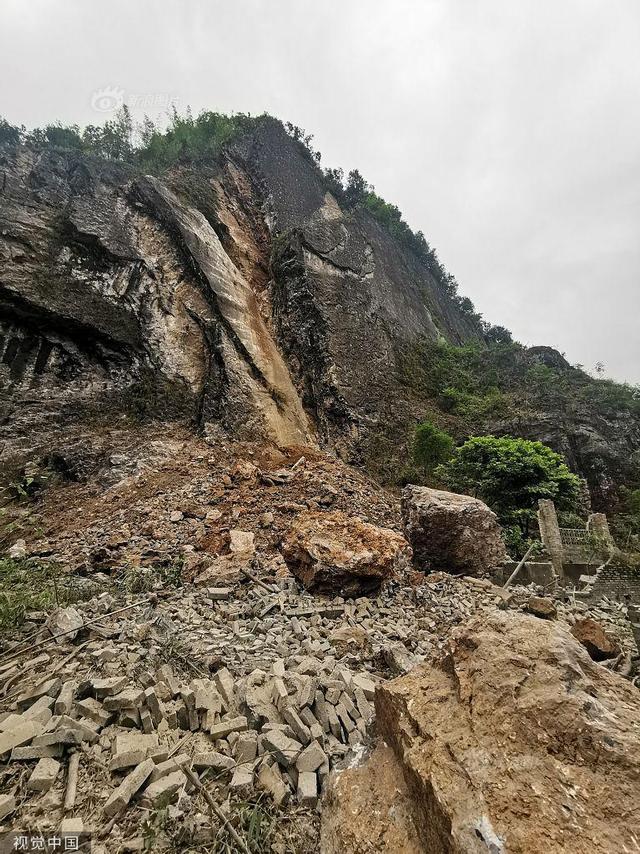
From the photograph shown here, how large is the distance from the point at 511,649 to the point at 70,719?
94.6 inches

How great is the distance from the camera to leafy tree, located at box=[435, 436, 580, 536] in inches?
412

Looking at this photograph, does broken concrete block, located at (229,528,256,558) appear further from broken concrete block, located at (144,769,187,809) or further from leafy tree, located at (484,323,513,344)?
leafy tree, located at (484,323,513,344)

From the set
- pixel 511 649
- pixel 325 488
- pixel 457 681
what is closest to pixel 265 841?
pixel 457 681

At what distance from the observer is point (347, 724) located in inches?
98.0

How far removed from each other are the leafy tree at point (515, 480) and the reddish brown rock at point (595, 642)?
7093mm

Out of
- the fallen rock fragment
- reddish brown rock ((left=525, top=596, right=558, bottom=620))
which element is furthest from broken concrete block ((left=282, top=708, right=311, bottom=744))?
reddish brown rock ((left=525, top=596, right=558, bottom=620))

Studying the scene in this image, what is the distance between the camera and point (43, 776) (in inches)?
74.2

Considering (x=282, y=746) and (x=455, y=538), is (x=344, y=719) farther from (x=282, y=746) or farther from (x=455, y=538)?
(x=455, y=538)

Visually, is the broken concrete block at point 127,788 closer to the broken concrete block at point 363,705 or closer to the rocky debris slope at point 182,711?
the rocky debris slope at point 182,711

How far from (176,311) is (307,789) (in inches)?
500

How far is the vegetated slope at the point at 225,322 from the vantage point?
1084cm

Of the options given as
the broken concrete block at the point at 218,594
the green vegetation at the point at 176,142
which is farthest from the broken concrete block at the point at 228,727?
the green vegetation at the point at 176,142

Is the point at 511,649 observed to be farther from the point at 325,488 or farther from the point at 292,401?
the point at 292,401

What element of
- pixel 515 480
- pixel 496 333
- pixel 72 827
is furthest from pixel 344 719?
pixel 496 333
